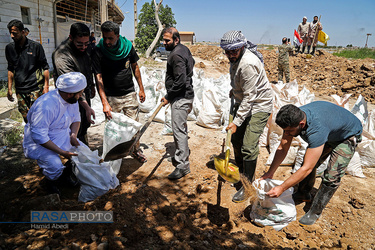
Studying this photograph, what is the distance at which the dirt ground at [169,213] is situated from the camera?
1725mm

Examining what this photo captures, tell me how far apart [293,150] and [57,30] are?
32.7ft

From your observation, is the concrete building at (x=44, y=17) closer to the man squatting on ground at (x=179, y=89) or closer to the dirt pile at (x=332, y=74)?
the man squatting on ground at (x=179, y=89)

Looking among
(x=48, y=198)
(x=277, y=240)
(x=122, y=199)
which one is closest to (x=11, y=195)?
(x=48, y=198)

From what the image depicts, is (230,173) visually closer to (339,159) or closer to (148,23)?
(339,159)

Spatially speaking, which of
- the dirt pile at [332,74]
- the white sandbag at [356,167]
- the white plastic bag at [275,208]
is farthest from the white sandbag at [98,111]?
the dirt pile at [332,74]

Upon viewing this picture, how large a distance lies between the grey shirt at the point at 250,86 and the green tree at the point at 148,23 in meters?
16.4

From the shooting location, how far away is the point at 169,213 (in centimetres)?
222

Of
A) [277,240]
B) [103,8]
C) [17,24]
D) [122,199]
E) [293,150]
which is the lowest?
[277,240]

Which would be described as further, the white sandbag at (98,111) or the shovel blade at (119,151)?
the white sandbag at (98,111)

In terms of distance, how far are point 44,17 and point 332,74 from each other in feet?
38.5

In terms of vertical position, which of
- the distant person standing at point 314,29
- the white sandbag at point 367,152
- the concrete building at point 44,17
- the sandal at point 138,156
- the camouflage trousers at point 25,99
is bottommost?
the sandal at point 138,156

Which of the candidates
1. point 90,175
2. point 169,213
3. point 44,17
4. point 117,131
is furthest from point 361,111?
point 44,17

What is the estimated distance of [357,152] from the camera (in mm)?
3115

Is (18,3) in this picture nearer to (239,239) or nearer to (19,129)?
(19,129)
